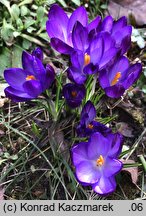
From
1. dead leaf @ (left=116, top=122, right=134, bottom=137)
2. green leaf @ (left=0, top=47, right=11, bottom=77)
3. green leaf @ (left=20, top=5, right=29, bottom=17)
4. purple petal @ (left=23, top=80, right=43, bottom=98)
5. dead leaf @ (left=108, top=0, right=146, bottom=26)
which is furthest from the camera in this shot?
dead leaf @ (left=108, top=0, right=146, bottom=26)

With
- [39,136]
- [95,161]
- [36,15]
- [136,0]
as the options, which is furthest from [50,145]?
[136,0]

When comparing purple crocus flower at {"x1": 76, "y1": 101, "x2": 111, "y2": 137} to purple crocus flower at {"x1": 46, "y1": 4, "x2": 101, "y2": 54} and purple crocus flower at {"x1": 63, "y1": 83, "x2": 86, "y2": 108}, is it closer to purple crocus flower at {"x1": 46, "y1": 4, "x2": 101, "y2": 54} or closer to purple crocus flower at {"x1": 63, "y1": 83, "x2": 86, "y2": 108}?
purple crocus flower at {"x1": 63, "y1": 83, "x2": 86, "y2": 108}

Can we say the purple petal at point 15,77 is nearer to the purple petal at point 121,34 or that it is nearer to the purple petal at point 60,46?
the purple petal at point 60,46

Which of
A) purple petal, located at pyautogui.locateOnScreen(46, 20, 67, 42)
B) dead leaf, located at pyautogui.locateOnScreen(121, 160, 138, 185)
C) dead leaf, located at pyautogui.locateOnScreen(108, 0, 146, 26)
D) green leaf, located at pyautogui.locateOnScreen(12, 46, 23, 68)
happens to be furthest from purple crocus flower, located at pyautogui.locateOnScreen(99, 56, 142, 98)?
dead leaf, located at pyautogui.locateOnScreen(108, 0, 146, 26)

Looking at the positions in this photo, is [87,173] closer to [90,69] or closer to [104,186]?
[104,186]

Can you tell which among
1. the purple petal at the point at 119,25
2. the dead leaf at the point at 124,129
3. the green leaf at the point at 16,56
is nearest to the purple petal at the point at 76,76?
the purple petal at the point at 119,25

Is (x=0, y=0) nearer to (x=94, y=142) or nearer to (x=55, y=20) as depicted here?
(x=55, y=20)

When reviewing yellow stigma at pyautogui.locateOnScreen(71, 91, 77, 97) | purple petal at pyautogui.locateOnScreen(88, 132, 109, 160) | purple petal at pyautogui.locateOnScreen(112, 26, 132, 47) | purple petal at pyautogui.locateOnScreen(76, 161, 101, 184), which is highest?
purple petal at pyautogui.locateOnScreen(112, 26, 132, 47)

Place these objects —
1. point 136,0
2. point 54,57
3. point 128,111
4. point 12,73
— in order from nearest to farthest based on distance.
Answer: point 12,73
point 128,111
point 54,57
point 136,0
